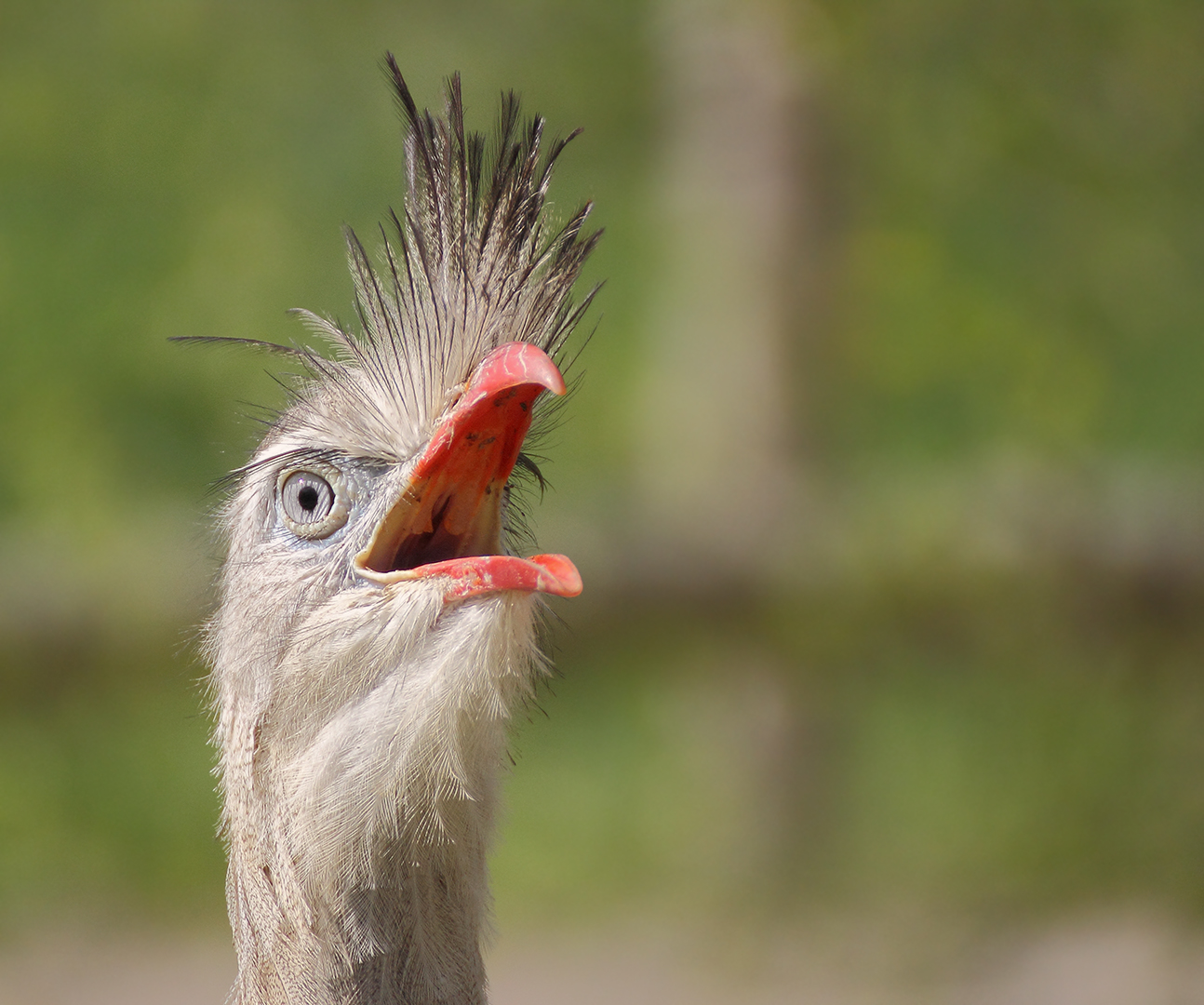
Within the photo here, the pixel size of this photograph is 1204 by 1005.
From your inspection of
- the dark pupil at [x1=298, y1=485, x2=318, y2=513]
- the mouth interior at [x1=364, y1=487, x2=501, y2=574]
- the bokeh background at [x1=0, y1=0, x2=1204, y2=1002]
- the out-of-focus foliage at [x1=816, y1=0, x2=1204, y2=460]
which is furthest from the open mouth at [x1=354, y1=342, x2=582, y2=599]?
the out-of-focus foliage at [x1=816, y1=0, x2=1204, y2=460]

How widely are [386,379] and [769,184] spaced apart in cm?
280

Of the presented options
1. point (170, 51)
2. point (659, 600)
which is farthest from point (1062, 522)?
point (170, 51)

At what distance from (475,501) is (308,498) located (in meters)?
0.19

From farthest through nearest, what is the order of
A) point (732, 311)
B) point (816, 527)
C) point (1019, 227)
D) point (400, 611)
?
point (1019, 227) → point (732, 311) → point (816, 527) → point (400, 611)

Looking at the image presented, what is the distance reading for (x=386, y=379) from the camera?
1265 mm

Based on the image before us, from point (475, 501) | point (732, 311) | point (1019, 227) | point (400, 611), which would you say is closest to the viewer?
point (400, 611)

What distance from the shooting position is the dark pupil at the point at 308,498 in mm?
1267

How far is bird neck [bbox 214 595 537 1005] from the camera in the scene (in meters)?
1.14

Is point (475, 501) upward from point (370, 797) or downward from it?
upward

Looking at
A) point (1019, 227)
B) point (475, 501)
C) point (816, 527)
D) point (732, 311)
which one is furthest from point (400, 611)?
point (1019, 227)

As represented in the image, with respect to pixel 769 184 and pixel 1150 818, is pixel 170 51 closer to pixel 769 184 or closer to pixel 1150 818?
pixel 769 184

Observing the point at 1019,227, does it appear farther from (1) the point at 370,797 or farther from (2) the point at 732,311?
(1) the point at 370,797

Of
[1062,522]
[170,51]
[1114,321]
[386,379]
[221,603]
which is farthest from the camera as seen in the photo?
[170,51]

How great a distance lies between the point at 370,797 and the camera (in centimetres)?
118
